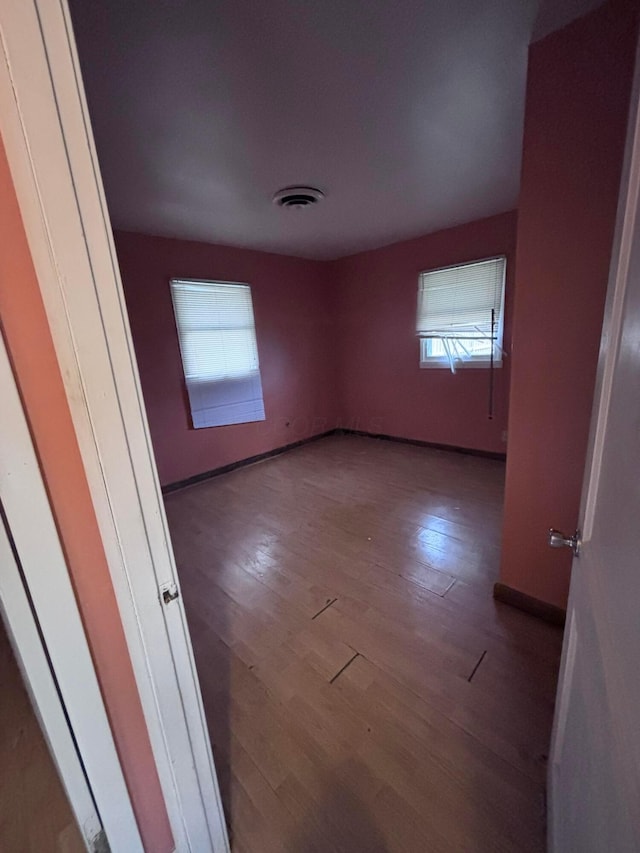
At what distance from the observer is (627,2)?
1123mm

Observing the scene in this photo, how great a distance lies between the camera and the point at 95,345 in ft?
1.99

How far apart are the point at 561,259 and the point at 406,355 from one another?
292cm

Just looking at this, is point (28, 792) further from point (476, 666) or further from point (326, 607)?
point (476, 666)

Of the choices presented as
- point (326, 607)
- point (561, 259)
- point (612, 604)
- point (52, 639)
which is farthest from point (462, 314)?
point (52, 639)

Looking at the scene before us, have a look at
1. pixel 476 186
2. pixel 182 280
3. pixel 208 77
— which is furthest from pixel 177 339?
pixel 476 186

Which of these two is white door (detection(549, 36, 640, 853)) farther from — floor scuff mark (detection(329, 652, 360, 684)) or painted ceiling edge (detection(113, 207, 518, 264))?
painted ceiling edge (detection(113, 207, 518, 264))

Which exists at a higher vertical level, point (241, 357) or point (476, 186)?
point (476, 186)

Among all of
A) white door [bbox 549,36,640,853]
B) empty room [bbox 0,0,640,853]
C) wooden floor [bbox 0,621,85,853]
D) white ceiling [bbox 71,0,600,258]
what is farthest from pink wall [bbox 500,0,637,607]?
wooden floor [bbox 0,621,85,853]

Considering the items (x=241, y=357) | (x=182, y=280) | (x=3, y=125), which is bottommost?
(x=241, y=357)

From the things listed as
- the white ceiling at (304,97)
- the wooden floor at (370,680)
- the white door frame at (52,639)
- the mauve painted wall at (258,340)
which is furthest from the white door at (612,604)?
the mauve painted wall at (258,340)

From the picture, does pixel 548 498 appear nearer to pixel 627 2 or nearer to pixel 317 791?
pixel 317 791

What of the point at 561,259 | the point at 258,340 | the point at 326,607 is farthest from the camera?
the point at 258,340

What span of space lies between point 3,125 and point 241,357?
3.45 m

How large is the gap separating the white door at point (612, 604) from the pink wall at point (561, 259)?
71 centimetres
